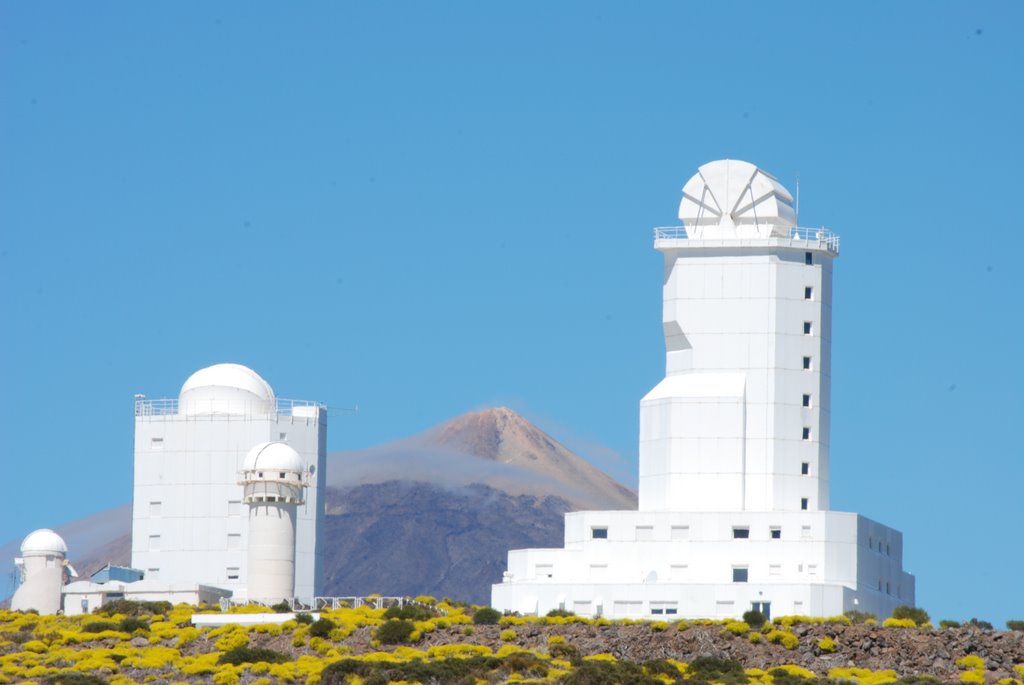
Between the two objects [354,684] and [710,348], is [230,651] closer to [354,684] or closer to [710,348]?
[354,684]

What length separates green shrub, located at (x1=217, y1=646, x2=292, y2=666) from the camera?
71.6 metres

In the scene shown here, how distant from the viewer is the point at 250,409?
112188mm

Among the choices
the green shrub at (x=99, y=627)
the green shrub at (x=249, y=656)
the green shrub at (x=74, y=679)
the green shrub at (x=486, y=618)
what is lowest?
the green shrub at (x=74, y=679)

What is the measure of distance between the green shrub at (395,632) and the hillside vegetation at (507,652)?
0.15 feet

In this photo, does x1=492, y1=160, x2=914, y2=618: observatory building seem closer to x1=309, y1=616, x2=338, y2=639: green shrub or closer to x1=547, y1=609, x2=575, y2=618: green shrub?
x1=547, y1=609, x2=575, y2=618: green shrub

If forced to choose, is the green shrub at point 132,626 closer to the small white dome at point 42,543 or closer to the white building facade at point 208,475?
the small white dome at point 42,543

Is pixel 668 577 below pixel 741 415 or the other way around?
Result: below

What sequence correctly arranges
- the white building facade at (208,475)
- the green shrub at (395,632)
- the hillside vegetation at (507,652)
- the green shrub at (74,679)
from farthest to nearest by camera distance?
the white building facade at (208,475) < the green shrub at (395,632) < the green shrub at (74,679) < the hillside vegetation at (507,652)

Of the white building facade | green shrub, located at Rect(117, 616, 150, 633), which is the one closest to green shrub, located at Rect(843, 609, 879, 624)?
green shrub, located at Rect(117, 616, 150, 633)

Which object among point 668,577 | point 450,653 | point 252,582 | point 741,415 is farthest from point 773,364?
point 450,653

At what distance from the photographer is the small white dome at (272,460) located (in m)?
88.8

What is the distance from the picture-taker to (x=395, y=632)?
75000 millimetres

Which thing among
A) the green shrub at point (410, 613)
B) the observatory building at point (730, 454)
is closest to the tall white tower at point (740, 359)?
the observatory building at point (730, 454)

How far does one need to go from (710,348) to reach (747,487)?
5957 mm
